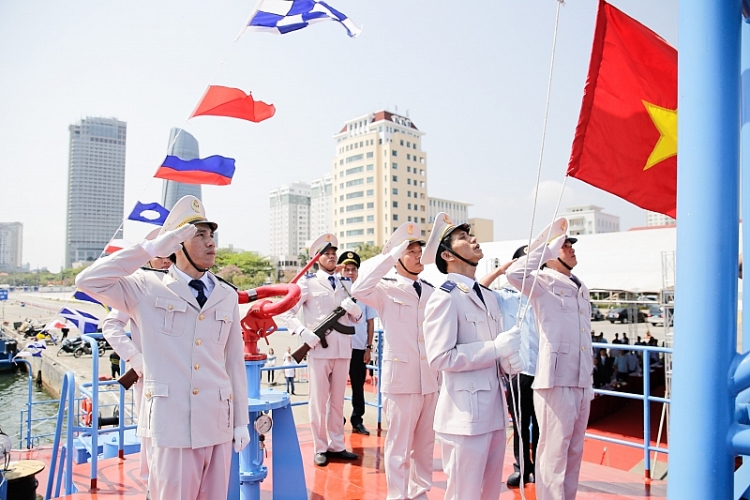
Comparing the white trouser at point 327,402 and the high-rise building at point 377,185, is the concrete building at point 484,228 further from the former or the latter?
the white trouser at point 327,402

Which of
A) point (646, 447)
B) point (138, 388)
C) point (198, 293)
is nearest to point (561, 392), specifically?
point (646, 447)

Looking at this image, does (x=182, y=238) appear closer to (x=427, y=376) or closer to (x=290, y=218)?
(x=427, y=376)

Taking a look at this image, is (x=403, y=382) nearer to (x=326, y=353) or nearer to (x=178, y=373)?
(x=326, y=353)

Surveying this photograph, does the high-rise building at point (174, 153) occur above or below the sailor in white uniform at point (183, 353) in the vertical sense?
above

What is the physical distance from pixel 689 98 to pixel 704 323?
442 mm

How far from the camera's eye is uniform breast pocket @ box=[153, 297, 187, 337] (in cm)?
270

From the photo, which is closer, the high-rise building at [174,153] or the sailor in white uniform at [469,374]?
the sailor in white uniform at [469,374]

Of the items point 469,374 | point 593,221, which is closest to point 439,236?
point 469,374

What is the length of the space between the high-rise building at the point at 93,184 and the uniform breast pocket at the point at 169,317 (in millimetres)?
54824

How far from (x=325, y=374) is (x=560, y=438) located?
252cm

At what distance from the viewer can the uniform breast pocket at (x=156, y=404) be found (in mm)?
2607

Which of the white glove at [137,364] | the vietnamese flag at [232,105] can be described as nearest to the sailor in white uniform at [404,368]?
the white glove at [137,364]

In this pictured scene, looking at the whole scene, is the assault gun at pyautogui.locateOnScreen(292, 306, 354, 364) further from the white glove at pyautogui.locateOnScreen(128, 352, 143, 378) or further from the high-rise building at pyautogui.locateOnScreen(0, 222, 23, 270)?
the high-rise building at pyautogui.locateOnScreen(0, 222, 23, 270)

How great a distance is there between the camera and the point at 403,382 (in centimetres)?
409
